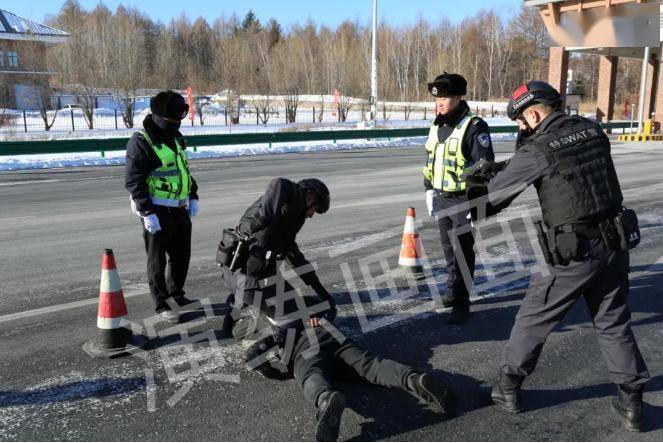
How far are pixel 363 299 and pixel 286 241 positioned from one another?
61.2 inches

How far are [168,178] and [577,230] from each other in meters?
3.31

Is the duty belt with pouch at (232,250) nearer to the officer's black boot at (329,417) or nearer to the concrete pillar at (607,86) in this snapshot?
the officer's black boot at (329,417)

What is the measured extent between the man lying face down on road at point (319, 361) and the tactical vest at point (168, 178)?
1.25 meters

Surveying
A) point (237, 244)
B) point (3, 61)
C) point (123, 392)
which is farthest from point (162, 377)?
point (3, 61)

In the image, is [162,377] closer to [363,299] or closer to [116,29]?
[363,299]

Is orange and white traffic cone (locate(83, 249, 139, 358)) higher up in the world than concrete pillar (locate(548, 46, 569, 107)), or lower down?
lower down

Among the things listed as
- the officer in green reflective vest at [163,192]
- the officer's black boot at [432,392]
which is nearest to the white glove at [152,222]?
the officer in green reflective vest at [163,192]

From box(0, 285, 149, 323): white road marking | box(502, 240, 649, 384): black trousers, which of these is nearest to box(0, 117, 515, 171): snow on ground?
box(0, 285, 149, 323): white road marking

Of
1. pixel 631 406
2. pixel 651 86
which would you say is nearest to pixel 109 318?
pixel 631 406

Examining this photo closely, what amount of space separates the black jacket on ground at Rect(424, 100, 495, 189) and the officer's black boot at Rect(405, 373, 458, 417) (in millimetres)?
2133

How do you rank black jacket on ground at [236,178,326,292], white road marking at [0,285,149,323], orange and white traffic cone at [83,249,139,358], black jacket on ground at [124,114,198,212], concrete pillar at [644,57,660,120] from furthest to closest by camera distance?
concrete pillar at [644,57,660,120]
white road marking at [0,285,149,323]
black jacket on ground at [124,114,198,212]
orange and white traffic cone at [83,249,139,358]
black jacket on ground at [236,178,326,292]

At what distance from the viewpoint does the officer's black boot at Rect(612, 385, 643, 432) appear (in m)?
3.33

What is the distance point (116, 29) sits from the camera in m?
39.1

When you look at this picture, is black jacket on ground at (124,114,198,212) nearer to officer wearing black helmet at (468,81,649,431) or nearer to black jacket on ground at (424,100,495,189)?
black jacket on ground at (424,100,495,189)
